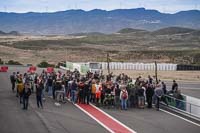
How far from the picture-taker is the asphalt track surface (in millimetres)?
19125

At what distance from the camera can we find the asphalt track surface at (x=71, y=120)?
753 inches

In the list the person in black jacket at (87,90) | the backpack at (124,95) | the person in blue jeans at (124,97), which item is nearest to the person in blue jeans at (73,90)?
the person in black jacket at (87,90)

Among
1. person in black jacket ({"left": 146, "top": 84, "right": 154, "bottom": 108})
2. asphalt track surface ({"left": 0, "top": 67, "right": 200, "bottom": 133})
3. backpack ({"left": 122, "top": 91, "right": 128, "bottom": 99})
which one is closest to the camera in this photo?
asphalt track surface ({"left": 0, "top": 67, "right": 200, "bottom": 133})

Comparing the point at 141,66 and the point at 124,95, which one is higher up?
the point at 124,95

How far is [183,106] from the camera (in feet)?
77.8

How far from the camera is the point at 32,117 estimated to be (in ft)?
70.1

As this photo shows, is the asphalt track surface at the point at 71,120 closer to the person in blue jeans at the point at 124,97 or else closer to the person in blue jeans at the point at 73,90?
the person in blue jeans at the point at 124,97

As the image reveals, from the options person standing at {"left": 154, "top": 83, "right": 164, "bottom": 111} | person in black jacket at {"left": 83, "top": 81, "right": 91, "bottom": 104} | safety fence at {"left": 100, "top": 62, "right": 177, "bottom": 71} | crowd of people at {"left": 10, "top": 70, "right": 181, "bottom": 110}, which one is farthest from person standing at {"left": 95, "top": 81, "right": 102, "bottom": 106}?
safety fence at {"left": 100, "top": 62, "right": 177, "bottom": 71}

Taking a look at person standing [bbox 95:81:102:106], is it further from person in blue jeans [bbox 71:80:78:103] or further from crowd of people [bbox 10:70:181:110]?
person in blue jeans [bbox 71:80:78:103]

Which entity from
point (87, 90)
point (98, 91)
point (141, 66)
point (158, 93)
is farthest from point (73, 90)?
point (141, 66)

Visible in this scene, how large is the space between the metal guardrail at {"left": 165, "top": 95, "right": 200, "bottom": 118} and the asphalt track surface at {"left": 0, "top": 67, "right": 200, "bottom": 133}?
109 cm

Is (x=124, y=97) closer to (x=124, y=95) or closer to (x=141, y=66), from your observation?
(x=124, y=95)

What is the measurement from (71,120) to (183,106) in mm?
6019

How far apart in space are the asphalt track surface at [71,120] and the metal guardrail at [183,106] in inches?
42.9
